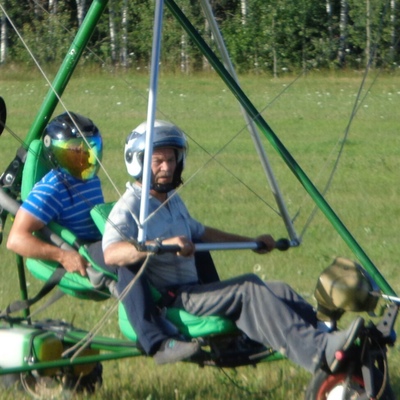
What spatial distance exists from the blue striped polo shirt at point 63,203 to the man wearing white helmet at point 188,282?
43 cm

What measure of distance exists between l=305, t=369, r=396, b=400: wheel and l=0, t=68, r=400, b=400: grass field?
818mm

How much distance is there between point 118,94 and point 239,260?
49.7 feet

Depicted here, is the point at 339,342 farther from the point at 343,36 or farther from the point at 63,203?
the point at 343,36

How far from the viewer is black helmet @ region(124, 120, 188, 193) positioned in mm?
4801

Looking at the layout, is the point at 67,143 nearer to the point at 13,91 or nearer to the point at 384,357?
the point at 384,357

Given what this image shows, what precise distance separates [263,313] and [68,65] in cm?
182

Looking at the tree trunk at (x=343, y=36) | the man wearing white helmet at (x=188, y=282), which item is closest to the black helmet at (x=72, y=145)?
the man wearing white helmet at (x=188, y=282)

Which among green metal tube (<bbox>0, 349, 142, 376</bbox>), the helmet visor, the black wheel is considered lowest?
the black wheel

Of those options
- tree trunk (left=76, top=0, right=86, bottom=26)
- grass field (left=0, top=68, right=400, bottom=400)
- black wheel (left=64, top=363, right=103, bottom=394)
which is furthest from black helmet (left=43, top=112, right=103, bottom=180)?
tree trunk (left=76, top=0, right=86, bottom=26)

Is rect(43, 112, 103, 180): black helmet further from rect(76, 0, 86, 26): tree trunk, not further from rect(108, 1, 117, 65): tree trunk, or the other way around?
rect(76, 0, 86, 26): tree trunk

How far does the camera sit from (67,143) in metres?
5.34

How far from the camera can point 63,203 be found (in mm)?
5242

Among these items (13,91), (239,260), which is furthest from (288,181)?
(13,91)

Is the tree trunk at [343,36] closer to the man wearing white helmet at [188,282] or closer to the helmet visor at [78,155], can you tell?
the helmet visor at [78,155]
